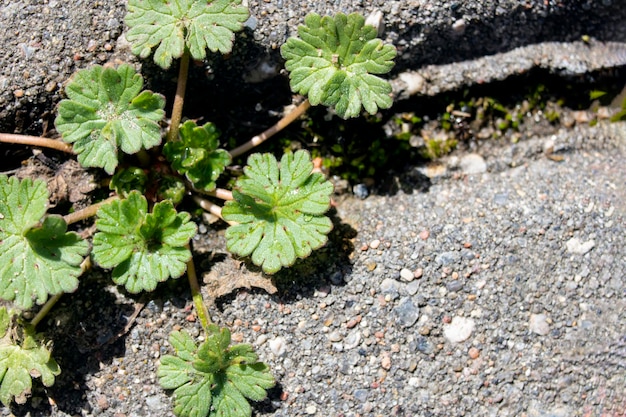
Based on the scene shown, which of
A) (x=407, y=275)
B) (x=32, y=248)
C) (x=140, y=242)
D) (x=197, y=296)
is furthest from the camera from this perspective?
(x=407, y=275)

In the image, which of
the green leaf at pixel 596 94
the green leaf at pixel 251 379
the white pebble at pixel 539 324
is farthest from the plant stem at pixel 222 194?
the green leaf at pixel 596 94

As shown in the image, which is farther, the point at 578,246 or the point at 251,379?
the point at 578,246

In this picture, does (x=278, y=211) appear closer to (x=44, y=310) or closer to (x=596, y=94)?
(x=44, y=310)

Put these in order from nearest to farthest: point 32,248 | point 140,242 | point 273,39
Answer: point 32,248 < point 140,242 < point 273,39

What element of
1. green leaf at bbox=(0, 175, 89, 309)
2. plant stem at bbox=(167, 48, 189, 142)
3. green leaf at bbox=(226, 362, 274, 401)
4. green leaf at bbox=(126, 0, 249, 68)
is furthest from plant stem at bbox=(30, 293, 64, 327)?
green leaf at bbox=(126, 0, 249, 68)

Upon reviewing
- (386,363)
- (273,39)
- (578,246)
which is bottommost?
(386,363)

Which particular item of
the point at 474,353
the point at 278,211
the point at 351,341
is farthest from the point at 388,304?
the point at 278,211

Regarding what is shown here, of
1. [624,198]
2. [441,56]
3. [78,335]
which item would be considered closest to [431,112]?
[441,56]

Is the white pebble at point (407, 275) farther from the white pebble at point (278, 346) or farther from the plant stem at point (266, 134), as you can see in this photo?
the plant stem at point (266, 134)
